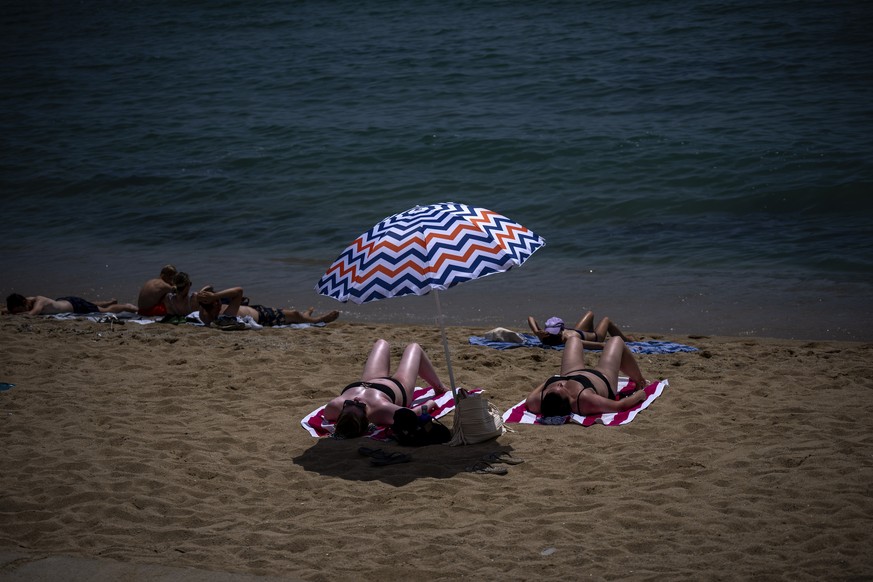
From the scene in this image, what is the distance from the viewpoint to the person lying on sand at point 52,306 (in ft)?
34.0

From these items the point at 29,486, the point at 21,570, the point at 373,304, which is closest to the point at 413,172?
the point at 373,304

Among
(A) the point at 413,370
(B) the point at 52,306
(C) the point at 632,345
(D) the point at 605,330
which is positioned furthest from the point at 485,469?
(B) the point at 52,306

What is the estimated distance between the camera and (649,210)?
14414 millimetres

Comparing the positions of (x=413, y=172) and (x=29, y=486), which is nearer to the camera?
(x=29, y=486)

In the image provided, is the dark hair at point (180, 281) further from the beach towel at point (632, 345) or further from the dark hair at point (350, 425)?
the dark hair at point (350, 425)

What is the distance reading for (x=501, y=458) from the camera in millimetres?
5980

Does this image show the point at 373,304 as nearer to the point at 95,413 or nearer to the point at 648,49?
the point at 95,413

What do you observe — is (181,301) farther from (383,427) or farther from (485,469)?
(485,469)

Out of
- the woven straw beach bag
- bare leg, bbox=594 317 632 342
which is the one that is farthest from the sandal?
bare leg, bbox=594 317 632 342

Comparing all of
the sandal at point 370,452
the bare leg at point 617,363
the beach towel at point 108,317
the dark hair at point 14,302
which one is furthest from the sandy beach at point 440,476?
the dark hair at point 14,302

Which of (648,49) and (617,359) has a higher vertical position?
(648,49)

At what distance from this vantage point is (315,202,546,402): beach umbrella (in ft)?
18.2

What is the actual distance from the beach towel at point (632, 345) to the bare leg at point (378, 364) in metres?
1.99

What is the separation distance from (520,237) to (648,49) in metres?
16.5
